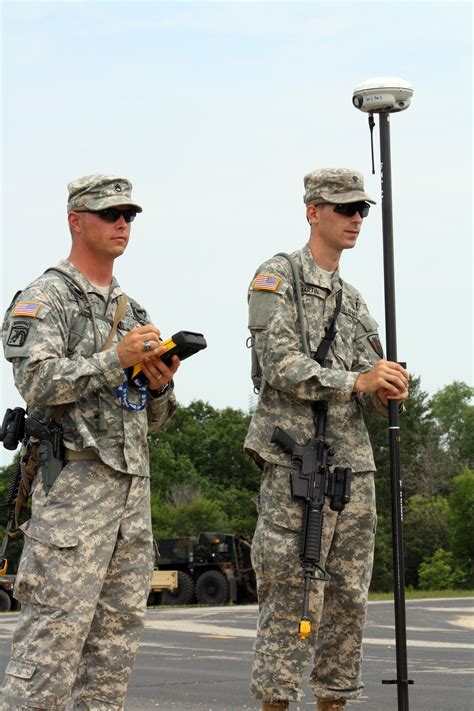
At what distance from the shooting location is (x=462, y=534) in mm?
64438

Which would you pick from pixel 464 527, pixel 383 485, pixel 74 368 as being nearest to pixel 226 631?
pixel 74 368

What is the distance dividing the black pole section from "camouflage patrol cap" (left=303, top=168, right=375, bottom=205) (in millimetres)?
116

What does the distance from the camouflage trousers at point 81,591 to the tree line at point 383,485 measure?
5066 cm

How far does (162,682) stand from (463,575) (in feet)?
177

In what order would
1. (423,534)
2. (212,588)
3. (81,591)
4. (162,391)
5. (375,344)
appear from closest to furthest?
(81,591) < (162,391) < (375,344) < (212,588) < (423,534)

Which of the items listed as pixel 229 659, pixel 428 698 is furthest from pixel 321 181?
pixel 229 659

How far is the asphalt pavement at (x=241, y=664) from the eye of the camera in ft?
28.6

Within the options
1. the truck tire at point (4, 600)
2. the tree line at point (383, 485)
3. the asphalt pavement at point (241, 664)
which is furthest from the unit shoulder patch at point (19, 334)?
the tree line at point (383, 485)

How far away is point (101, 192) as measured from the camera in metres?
5.45

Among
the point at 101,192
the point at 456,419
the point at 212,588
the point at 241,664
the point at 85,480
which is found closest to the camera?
the point at 85,480

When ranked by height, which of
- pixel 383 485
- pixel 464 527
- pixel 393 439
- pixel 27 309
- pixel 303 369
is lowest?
pixel 393 439

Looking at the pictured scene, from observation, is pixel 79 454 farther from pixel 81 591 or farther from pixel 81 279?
pixel 81 279

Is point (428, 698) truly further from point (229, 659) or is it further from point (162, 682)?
point (229, 659)

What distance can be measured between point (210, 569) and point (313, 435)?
108ft
